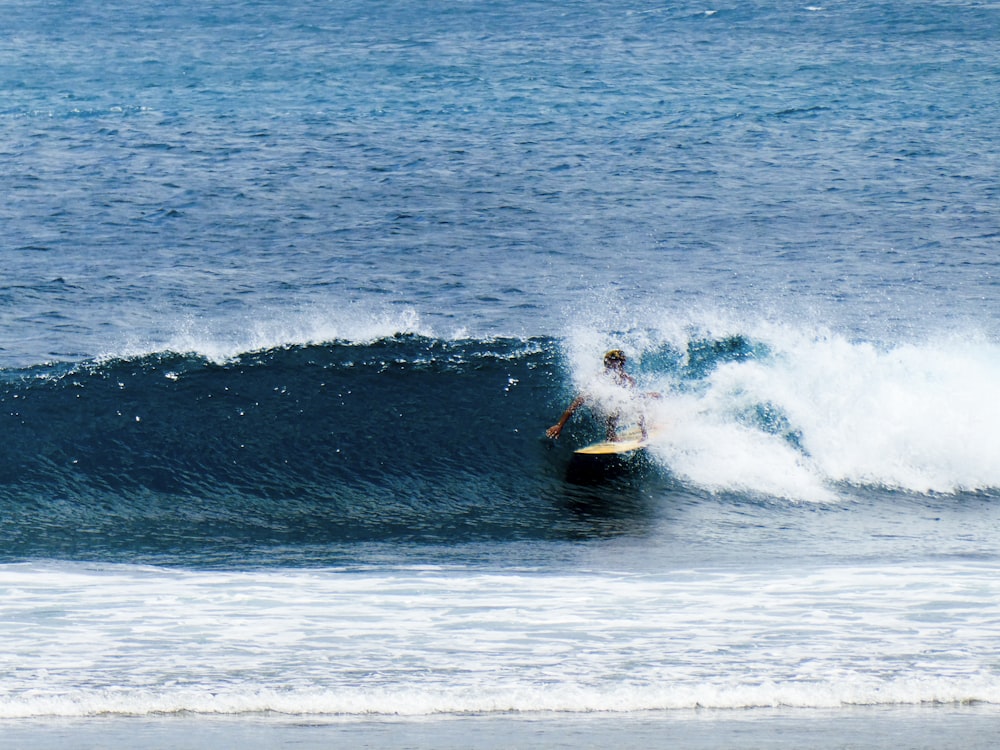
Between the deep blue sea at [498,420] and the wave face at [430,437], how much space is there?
0.05 meters

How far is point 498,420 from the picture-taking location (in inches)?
589

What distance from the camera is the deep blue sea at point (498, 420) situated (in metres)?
8.67

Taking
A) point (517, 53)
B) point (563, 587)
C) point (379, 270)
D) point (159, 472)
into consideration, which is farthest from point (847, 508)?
point (517, 53)

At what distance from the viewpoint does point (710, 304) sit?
70.6 ft

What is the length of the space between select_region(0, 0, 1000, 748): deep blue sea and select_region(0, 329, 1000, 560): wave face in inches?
2.2

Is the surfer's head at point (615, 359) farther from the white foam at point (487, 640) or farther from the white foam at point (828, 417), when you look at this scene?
the white foam at point (487, 640)

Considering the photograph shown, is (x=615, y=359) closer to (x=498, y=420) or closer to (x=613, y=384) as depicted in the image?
(x=613, y=384)

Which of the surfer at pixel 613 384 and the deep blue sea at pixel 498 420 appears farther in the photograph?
the surfer at pixel 613 384

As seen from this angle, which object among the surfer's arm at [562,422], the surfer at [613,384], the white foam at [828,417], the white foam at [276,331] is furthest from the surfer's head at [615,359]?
the white foam at [276,331]

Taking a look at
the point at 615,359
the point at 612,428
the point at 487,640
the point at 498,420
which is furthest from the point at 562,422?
the point at 487,640

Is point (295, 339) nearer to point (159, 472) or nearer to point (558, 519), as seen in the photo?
point (159, 472)

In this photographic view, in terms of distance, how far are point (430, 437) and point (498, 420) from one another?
3.02 ft

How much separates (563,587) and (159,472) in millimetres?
5192

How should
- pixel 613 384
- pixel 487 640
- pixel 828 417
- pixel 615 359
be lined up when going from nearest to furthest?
1. pixel 487 640
2. pixel 615 359
3. pixel 613 384
4. pixel 828 417
